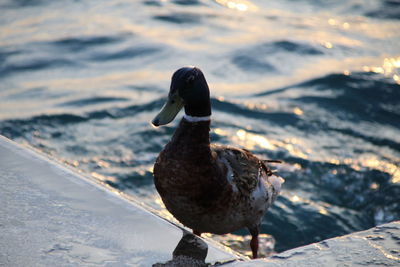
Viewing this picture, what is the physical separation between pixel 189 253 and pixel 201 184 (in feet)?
3.30

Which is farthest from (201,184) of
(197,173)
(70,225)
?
(70,225)

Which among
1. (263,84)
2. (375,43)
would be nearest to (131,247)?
(263,84)

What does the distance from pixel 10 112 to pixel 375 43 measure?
237 inches

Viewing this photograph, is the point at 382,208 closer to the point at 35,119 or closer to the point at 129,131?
the point at 129,131

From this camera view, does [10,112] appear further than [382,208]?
Yes

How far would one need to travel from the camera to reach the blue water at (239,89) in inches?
278

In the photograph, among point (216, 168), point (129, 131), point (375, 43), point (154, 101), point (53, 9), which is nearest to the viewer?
point (216, 168)

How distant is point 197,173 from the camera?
4289 millimetres

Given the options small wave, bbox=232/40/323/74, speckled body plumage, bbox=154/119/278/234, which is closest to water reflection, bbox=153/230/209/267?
speckled body plumage, bbox=154/119/278/234

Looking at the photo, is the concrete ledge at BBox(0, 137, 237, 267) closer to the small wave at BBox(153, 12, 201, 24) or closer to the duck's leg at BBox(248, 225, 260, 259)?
the duck's leg at BBox(248, 225, 260, 259)

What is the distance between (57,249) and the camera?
3158 millimetres

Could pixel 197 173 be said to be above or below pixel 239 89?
above

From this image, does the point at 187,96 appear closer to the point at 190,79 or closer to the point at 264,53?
the point at 190,79

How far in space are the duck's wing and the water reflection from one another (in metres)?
1.07
